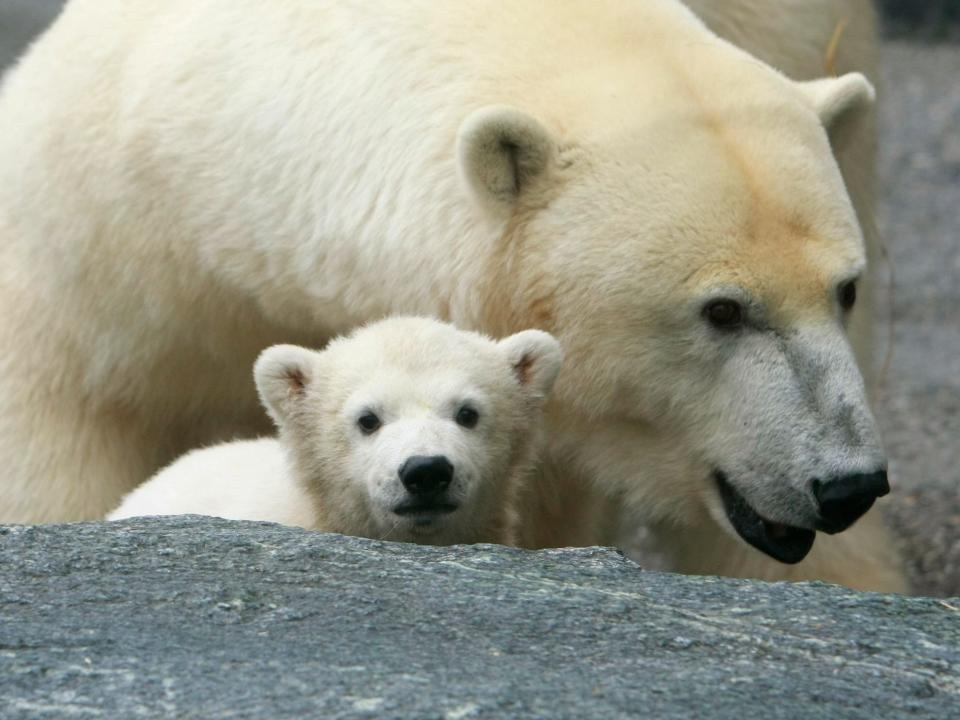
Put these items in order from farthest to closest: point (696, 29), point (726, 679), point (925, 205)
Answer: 1. point (925, 205)
2. point (696, 29)
3. point (726, 679)

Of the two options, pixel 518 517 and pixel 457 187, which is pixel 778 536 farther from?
pixel 457 187

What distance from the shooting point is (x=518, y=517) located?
3.22 meters

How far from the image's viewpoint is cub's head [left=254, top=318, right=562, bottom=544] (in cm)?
269

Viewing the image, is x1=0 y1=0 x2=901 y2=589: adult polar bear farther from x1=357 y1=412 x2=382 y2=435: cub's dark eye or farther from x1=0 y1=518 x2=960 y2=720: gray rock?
x1=0 y1=518 x2=960 y2=720: gray rock

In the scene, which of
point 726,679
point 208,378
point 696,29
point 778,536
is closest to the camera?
point 726,679

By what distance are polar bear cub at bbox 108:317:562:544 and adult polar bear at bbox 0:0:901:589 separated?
193 millimetres

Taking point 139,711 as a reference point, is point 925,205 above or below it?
below

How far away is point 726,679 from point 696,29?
175 cm

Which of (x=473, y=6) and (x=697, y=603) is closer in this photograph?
(x=697, y=603)

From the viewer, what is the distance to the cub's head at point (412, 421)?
106 inches

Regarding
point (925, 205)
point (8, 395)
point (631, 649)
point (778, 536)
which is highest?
point (631, 649)

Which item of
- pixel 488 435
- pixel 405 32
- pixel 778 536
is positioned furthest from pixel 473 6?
pixel 778 536

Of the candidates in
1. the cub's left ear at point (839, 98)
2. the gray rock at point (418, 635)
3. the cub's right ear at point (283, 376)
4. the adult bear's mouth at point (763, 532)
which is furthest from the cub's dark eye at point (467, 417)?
the cub's left ear at point (839, 98)

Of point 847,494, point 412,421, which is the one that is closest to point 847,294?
point 847,494
